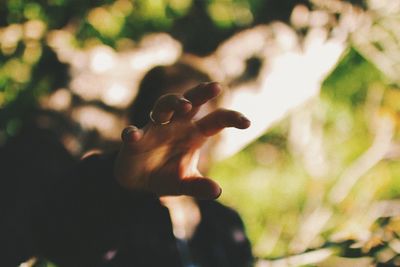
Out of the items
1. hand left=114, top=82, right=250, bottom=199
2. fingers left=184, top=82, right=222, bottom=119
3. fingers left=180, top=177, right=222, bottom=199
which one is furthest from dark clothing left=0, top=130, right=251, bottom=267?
fingers left=184, top=82, right=222, bottom=119

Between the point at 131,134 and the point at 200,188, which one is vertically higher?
the point at 131,134

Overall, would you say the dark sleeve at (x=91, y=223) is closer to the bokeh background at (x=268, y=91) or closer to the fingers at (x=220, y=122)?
the fingers at (x=220, y=122)

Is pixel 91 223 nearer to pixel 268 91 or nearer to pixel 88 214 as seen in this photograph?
pixel 88 214

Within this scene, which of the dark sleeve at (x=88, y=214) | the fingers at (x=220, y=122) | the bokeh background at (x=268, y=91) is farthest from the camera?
the bokeh background at (x=268, y=91)

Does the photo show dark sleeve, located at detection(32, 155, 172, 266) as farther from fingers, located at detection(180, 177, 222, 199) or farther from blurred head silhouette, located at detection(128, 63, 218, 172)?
blurred head silhouette, located at detection(128, 63, 218, 172)

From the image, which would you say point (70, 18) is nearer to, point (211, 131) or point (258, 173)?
point (211, 131)

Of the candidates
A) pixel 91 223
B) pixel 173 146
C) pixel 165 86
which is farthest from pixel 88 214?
pixel 165 86

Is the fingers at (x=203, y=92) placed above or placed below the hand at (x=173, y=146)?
above

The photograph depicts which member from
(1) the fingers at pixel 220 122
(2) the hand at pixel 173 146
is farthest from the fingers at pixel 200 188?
(1) the fingers at pixel 220 122
